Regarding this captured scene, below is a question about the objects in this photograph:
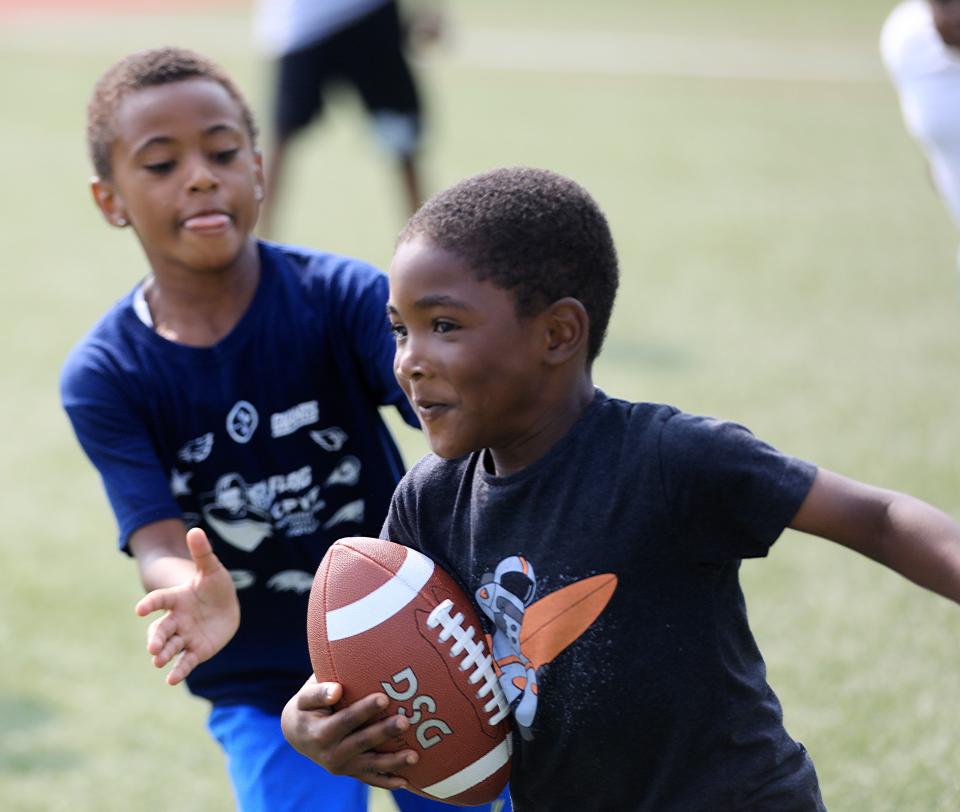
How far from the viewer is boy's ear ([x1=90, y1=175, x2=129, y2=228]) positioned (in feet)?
10.1

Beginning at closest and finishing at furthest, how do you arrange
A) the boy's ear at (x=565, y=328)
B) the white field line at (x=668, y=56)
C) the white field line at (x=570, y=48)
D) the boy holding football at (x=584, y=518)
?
1. the boy holding football at (x=584, y=518)
2. the boy's ear at (x=565, y=328)
3. the white field line at (x=668, y=56)
4. the white field line at (x=570, y=48)

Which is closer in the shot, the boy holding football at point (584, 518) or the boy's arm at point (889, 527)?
the boy's arm at point (889, 527)

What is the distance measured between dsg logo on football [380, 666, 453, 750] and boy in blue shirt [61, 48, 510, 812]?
56cm

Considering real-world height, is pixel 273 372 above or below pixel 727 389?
above

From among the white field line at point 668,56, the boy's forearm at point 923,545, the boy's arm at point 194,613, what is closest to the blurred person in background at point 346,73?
the boy's arm at point 194,613

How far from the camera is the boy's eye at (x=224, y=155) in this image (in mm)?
2979

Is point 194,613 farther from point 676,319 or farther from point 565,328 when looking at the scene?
point 676,319

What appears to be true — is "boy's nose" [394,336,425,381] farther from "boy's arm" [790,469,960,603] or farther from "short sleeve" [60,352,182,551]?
"short sleeve" [60,352,182,551]

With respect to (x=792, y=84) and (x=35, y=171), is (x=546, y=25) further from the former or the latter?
(x=35, y=171)

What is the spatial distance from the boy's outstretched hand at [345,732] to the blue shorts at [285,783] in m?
0.47

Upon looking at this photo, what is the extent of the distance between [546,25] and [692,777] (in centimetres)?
1907

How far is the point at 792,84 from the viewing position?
14.9m

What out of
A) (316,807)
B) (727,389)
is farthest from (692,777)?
(727,389)

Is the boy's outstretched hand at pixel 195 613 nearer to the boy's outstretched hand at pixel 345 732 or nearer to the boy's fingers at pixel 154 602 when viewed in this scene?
the boy's fingers at pixel 154 602
